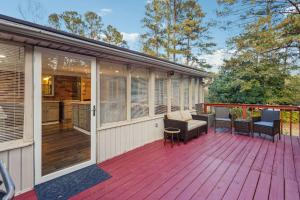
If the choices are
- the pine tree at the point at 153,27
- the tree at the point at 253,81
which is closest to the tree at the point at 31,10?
the pine tree at the point at 153,27

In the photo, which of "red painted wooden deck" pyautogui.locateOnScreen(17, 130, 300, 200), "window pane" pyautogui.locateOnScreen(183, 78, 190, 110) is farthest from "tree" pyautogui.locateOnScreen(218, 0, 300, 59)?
"red painted wooden deck" pyautogui.locateOnScreen(17, 130, 300, 200)

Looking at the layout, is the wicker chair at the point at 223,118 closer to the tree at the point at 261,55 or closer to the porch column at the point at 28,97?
the tree at the point at 261,55

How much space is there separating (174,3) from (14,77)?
12.0 meters

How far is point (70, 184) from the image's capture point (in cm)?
266

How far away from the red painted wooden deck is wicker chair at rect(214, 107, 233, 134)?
4.74 ft

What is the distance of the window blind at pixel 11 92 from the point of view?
2.32 meters

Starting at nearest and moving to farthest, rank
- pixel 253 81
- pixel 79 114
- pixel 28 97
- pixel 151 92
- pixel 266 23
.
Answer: pixel 28 97 → pixel 151 92 → pixel 79 114 → pixel 266 23 → pixel 253 81

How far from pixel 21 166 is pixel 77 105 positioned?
141 inches

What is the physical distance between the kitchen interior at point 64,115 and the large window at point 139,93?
3.52 feet

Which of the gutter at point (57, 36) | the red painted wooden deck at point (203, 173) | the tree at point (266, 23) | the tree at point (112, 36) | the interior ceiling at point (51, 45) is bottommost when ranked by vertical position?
the red painted wooden deck at point (203, 173)

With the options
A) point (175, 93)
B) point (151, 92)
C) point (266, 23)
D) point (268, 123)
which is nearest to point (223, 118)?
point (268, 123)

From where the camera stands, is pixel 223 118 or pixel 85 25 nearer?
pixel 223 118

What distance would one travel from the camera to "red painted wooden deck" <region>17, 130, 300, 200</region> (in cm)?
239

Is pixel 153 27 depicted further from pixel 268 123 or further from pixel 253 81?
pixel 268 123
